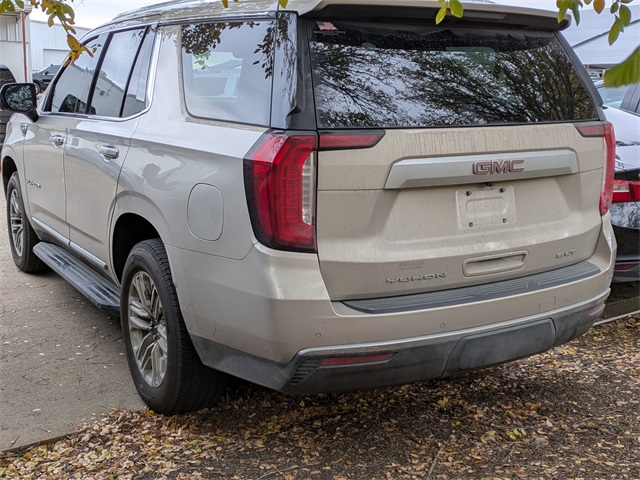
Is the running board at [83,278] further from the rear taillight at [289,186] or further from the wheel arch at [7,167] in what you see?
the rear taillight at [289,186]

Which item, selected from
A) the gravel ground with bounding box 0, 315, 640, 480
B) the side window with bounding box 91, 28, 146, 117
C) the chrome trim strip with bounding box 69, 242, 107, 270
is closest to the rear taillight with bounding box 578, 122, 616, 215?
the gravel ground with bounding box 0, 315, 640, 480

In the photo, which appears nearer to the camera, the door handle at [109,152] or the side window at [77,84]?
the door handle at [109,152]

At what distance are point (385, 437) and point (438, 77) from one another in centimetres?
162

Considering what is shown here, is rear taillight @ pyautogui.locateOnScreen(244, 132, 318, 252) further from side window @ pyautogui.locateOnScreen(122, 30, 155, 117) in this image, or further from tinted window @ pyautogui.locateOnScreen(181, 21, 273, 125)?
side window @ pyautogui.locateOnScreen(122, 30, 155, 117)

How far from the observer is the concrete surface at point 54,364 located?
3779 millimetres

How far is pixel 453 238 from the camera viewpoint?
3.04 meters

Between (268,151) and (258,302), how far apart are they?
1.83 feet

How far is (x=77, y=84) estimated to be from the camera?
504 cm

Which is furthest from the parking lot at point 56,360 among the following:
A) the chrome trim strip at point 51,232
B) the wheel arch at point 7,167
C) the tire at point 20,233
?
the wheel arch at point 7,167

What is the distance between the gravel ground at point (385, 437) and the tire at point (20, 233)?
279 cm

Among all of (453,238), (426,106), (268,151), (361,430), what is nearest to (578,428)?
(361,430)

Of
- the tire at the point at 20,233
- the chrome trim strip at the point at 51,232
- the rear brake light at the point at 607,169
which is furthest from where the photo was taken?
the tire at the point at 20,233

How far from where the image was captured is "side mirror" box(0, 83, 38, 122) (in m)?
5.50

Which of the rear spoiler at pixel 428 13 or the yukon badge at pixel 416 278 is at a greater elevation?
the rear spoiler at pixel 428 13
